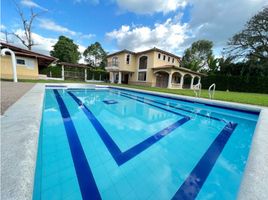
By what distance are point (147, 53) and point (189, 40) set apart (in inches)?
874

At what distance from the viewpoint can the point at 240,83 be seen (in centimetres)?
2133

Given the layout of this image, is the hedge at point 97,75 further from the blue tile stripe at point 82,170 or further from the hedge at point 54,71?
the blue tile stripe at point 82,170

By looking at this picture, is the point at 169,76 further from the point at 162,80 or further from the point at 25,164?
the point at 25,164

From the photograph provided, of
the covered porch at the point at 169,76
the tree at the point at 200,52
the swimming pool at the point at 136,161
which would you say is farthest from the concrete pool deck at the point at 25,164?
the tree at the point at 200,52

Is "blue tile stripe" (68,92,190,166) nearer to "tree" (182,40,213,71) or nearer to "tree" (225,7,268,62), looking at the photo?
"tree" (225,7,268,62)

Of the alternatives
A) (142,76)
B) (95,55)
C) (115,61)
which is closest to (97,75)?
(115,61)

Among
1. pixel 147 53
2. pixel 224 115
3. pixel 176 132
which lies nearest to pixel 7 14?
pixel 147 53

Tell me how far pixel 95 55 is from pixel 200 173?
1832 inches

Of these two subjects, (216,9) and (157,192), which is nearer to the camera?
(157,192)

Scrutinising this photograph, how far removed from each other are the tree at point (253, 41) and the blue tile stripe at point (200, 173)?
24.4 metres

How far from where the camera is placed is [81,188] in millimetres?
1896

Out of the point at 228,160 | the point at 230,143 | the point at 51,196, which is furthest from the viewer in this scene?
the point at 230,143

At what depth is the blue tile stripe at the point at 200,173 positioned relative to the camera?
193cm

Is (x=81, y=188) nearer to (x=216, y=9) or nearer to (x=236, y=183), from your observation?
(x=236, y=183)
